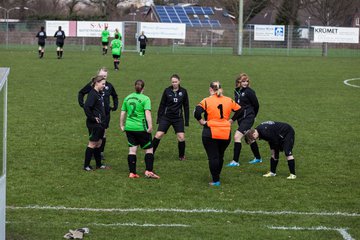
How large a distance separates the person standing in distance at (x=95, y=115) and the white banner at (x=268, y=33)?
46.2 metres

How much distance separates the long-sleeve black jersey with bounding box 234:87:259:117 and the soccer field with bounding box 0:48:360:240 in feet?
3.44

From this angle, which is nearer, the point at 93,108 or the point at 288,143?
the point at 288,143

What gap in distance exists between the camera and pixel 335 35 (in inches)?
2248

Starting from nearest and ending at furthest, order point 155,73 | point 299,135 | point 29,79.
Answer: point 299,135 < point 29,79 < point 155,73

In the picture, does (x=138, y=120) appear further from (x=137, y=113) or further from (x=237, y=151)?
(x=237, y=151)

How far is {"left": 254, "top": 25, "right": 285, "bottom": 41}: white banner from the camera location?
190 feet

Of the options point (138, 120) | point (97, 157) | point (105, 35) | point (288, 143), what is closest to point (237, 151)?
point (288, 143)

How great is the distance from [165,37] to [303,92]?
3131 cm

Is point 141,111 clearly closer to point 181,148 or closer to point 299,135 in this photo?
point 181,148

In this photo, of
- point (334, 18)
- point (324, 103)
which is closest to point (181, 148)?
point (324, 103)

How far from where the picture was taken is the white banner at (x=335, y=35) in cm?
5675

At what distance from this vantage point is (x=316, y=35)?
5684cm

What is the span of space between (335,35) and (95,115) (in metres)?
47.1

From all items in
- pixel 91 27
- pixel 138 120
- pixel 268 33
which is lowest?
pixel 138 120
